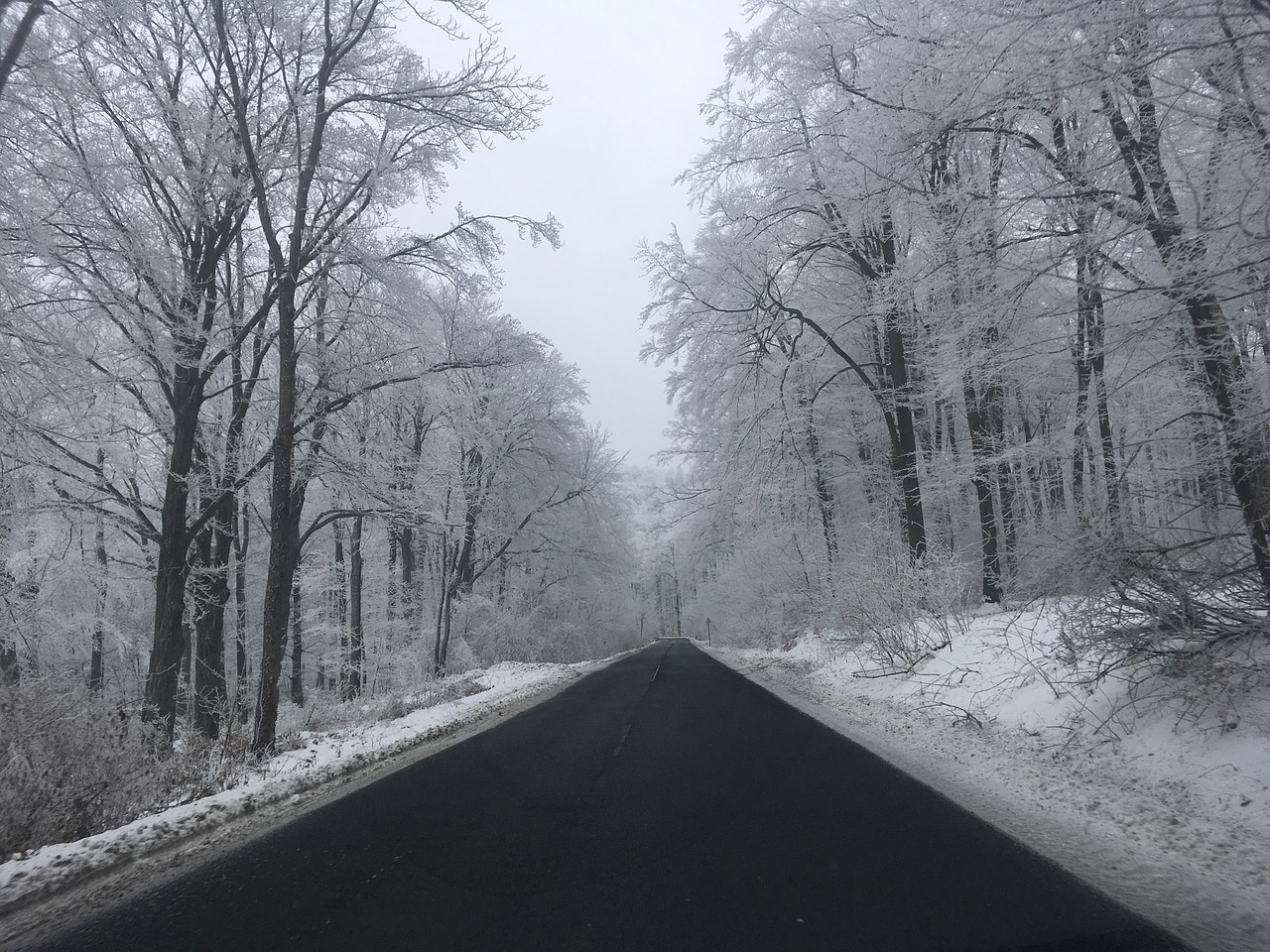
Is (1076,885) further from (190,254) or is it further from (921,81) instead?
(190,254)

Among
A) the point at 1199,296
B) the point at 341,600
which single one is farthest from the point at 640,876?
the point at 341,600

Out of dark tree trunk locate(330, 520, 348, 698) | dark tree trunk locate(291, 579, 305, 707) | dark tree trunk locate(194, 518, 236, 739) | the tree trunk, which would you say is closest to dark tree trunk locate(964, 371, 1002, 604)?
the tree trunk

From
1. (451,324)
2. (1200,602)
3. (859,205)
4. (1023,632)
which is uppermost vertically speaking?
(451,324)

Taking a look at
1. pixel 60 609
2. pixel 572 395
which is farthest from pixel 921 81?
pixel 60 609

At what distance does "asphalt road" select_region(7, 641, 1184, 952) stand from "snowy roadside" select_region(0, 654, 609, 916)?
2.10 feet

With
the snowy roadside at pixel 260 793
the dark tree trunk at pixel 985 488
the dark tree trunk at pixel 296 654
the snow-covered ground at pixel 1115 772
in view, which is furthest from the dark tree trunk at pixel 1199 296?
the dark tree trunk at pixel 296 654

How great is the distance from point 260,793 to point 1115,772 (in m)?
6.72

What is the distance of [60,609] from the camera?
1911cm

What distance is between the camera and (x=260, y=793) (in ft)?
19.4

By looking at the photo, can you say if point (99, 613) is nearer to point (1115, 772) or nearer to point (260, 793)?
point (260, 793)

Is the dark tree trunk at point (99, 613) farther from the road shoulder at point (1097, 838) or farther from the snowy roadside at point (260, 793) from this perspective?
the road shoulder at point (1097, 838)

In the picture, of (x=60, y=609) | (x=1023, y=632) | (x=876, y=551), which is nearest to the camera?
(x=1023, y=632)

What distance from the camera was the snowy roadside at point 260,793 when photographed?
3949 millimetres

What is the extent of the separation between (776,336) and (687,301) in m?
2.39
